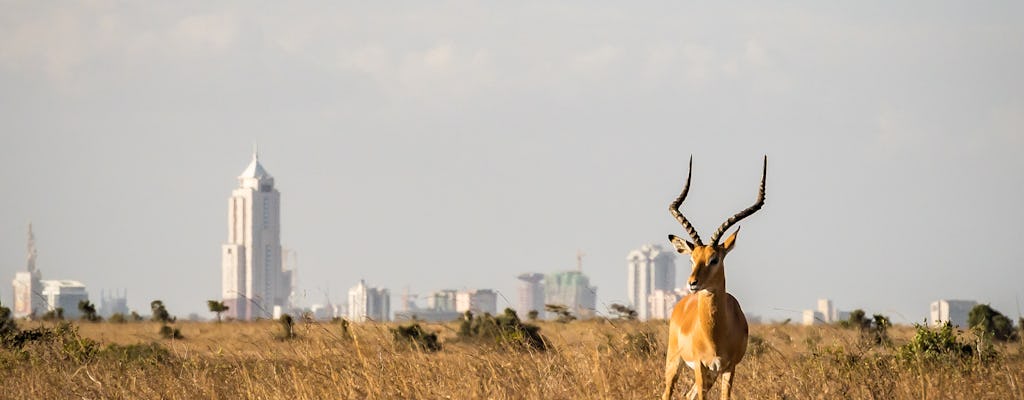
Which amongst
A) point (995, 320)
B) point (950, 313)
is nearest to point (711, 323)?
point (995, 320)

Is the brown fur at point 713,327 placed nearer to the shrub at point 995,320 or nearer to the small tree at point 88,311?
the shrub at point 995,320

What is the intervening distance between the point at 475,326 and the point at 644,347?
20.4 m

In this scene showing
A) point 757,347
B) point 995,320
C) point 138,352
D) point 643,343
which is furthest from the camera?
point 995,320

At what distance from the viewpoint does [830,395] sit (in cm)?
1475

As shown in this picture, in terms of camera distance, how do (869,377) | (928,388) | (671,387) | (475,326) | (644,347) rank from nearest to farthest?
(928,388) < (671,387) < (869,377) < (644,347) < (475,326)

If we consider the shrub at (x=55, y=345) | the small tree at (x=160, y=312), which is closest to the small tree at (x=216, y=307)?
the small tree at (x=160, y=312)

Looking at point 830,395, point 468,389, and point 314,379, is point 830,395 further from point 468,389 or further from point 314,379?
point 314,379

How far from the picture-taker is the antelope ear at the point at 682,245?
15.1 meters

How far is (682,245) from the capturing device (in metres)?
15.2

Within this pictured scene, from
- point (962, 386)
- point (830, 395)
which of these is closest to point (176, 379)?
point (830, 395)

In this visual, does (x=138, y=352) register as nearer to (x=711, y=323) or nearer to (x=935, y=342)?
(x=935, y=342)

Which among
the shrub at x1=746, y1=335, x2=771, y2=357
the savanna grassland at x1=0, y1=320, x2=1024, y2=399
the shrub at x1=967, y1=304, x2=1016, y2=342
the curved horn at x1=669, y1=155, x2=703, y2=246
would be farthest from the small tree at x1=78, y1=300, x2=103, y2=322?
the curved horn at x1=669, y1=155, x2=703, y2=246

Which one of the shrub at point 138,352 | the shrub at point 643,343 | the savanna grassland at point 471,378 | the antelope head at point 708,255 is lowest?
the shrub at point 138,352

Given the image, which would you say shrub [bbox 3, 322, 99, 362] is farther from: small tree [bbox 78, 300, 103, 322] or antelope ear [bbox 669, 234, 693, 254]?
small tree [bbox 78, 300, 103, 322]
